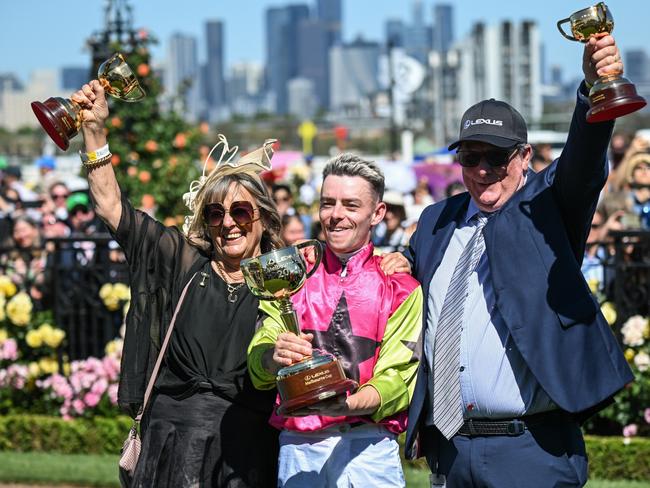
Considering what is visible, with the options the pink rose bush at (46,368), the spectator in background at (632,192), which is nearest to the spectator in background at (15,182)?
the pink rose bush at (46,368)

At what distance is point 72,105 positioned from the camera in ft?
15.9

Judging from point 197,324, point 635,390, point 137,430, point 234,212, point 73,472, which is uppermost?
point 234,212

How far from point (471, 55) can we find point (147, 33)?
218ft

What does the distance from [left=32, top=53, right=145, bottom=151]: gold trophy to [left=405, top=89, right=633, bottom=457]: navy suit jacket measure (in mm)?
1716

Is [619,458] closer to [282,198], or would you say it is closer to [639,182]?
[639,182]

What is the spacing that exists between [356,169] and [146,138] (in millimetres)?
10844

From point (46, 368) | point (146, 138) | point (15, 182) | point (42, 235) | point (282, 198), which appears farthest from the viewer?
point (15, 182)

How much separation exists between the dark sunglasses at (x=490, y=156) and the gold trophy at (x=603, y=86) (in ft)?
1.69

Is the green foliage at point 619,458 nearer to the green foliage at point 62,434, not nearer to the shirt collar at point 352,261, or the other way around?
the green foliage at point 62,434

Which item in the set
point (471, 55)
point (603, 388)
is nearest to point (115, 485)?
point (603, 388)

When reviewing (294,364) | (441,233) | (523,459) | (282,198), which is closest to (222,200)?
(441,233)

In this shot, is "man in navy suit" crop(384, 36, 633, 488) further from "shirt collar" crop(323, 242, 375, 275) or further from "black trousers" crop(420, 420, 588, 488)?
"shirt collar" crop(323, 242, 375, 275)

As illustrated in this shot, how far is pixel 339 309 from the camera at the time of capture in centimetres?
437

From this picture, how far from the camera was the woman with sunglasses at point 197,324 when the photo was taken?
4.72 m
